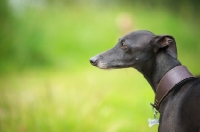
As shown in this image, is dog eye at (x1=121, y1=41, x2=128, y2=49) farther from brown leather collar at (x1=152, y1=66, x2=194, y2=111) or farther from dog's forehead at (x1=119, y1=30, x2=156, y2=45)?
brown leather collar at (x1=152, y1=66, x2=194, y2=111)

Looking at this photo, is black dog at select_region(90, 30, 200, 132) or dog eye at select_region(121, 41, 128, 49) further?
dog eye at select_region(121, 41, 128, 49)

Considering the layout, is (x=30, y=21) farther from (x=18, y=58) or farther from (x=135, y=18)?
(x=135, y=18)

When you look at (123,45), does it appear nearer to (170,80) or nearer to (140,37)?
(140,37)

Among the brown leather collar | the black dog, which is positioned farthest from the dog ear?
the brown leather collar

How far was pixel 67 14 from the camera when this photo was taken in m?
3.59

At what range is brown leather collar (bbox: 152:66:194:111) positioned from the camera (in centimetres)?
235

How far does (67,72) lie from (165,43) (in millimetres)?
1322

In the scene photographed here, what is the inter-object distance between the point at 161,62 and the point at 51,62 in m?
1.33

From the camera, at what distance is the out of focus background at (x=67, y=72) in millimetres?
3418

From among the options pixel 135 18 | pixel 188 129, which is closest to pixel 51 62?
pixel 135 18

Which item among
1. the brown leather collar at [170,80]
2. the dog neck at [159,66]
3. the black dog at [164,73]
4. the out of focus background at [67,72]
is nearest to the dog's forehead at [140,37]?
the black dog at [164,73]

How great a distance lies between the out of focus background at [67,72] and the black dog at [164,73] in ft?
2.79

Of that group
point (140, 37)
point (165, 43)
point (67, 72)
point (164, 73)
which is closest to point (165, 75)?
point (164, 73)

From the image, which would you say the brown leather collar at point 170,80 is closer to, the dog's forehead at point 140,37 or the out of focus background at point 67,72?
the dog's forehead at point 140,37
